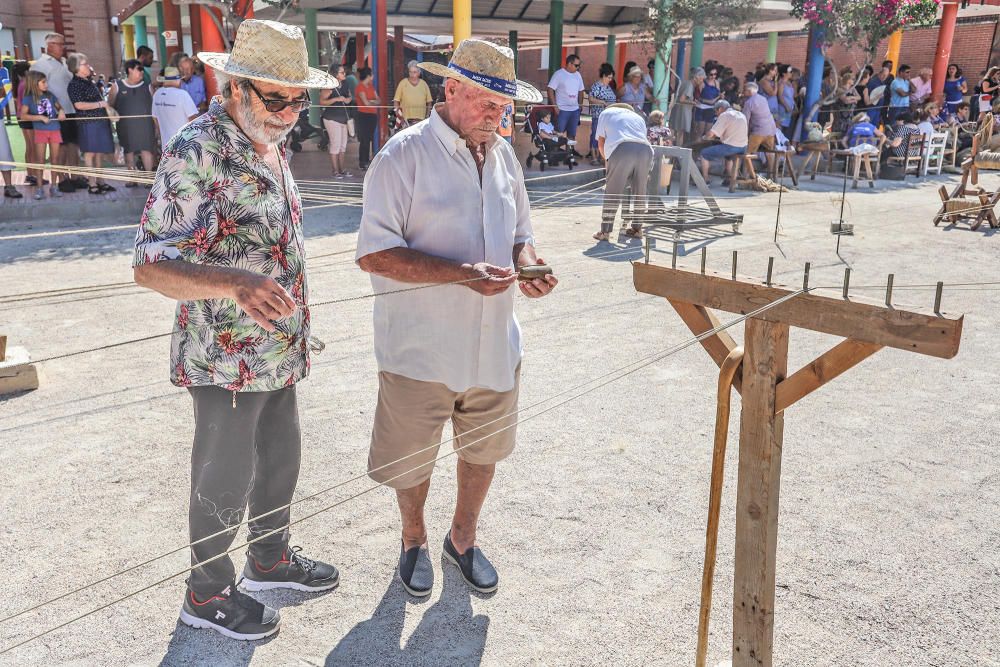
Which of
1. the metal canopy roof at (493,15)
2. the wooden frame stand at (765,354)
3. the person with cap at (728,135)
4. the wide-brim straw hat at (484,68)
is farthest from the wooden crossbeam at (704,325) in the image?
the metal canopy roof at (493,15)

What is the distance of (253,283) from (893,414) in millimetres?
3581

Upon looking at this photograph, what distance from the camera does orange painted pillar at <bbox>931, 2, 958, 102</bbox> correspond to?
1777 cm

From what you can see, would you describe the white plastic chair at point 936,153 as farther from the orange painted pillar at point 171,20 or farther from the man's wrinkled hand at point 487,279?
the man's wrinkled hand at point 487,279

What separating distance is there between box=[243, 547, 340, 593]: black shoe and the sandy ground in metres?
0.05

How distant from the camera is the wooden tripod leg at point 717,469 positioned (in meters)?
2.14

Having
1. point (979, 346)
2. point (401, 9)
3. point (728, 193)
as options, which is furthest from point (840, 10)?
point (979, 346)

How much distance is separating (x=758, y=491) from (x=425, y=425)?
3.55ft

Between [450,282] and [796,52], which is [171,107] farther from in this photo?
[796,52]

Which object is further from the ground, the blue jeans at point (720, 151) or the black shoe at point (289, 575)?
the blue jeans at point (720, 151)

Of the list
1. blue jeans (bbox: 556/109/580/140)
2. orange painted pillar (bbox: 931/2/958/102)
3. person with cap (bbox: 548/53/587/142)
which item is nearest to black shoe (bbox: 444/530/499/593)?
person with cap (bbox: 548/53/587/142)

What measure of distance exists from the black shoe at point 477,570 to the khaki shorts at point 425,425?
34cm

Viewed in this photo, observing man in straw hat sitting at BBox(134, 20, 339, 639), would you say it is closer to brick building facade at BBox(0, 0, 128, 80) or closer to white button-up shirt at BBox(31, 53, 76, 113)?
white button-up shirt at BBox(31, 53, 76, 113)

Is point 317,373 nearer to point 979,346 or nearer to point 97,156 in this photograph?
point 979,346

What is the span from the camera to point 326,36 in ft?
84.9
